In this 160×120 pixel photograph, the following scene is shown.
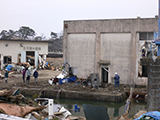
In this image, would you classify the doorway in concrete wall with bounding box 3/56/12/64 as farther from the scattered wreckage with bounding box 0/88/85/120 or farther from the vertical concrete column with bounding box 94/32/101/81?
the scattered wreckage with bounding box 0/88/85/120

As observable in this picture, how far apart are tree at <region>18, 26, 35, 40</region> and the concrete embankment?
56733mm

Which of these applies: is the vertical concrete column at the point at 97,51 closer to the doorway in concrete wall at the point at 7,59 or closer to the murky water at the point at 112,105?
the murky water at the point at 112,105

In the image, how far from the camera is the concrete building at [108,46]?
18094mm

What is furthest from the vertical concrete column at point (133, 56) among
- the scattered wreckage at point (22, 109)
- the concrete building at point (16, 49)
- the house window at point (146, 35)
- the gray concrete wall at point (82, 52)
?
the concrete building at point (16, 49)

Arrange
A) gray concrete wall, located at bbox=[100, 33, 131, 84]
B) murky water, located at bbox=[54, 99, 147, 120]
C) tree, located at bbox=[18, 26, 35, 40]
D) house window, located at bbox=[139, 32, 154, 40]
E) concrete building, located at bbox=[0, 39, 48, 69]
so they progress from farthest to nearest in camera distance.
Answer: tree, located at bbox=[18, 26, 35, 40] → concrete building, located at bbox=[0, 39, 48, 69] → gray concrete wall, located at bbox=[100, 33, 131, 84] → house window, located at bbox=[139, 32, 154, 40] → murky water, located at bbox=[54, 99, 147, 120]

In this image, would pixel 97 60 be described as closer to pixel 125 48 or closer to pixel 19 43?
pixel 125 48

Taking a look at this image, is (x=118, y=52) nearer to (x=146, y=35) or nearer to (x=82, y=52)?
(x=146, y=35)

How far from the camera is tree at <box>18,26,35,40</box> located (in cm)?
7038

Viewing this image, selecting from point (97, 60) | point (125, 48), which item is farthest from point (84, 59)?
point (125, 48)

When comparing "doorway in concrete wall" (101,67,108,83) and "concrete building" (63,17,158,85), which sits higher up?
"concrete building" (63,17,158,85)

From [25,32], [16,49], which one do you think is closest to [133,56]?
[16,49]

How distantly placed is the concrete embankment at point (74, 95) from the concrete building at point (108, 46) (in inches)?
134

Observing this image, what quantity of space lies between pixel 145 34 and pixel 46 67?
1840 cm

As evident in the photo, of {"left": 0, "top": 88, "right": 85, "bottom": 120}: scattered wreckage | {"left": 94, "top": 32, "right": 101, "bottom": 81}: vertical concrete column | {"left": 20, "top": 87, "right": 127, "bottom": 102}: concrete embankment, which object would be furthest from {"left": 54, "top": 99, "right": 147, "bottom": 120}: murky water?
{"left": 94, "top": 32, "right": 101, "bottom": 81}: vertical concrete column
